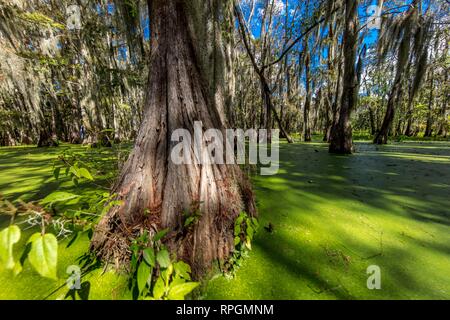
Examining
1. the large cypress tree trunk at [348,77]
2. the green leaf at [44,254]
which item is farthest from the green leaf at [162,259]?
the large cypress tree trunk at [348,77]

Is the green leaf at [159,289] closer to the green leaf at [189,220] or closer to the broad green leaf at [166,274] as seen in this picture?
the broad green leaf at [166,274]

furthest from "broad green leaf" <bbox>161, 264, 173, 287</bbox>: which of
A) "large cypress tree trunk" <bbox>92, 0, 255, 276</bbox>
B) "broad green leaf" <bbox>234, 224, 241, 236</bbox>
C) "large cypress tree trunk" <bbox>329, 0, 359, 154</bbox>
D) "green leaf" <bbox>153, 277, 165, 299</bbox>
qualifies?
"large cypress tree trunk" <bbox>329, 0, 359, 154</bbox>

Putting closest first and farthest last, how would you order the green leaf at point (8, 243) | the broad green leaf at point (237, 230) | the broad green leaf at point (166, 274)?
the green leaf at point (8, 243) < the broad green leaf at point (166, 274) < the broad green leaf at point (237, 230)

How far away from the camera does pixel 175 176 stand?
1.15m

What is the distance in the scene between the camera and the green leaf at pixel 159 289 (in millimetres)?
767

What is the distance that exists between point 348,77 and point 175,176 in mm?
5322

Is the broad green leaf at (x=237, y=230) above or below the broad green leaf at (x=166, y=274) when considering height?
above

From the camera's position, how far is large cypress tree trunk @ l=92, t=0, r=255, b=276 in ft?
3.46

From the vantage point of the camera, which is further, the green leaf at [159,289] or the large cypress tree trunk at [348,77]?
the large cypress tree trunk at [348,77]

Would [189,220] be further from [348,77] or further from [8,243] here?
[348,77]

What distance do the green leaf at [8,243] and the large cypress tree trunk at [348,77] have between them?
5.66m

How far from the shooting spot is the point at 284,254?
1.22m

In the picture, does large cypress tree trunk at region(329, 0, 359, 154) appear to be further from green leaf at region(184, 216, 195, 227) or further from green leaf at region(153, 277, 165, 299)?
green leaf at region(153, 277, 165, 299)
